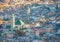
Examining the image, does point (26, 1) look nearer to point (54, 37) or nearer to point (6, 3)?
point (6, 3)

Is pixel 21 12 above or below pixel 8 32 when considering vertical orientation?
above

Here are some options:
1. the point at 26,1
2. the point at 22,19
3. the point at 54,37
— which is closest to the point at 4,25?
the point at 22,19

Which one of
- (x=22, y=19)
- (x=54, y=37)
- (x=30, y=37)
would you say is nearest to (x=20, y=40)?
(x=30, y=37)

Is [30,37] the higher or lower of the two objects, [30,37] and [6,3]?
the lower

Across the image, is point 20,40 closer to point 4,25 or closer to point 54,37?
point 4,25

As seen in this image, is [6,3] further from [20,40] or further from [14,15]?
[20,40]

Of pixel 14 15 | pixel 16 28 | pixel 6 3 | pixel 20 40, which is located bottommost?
pixel 20 40
